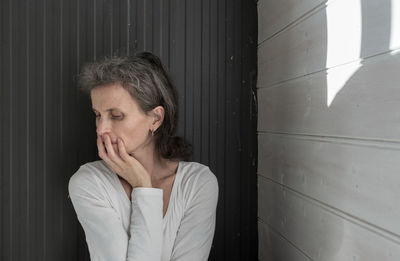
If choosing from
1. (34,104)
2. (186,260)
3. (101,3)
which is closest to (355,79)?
(186,260)

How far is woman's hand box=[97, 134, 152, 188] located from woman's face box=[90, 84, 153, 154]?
2 centimetres

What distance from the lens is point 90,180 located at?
1.18 m

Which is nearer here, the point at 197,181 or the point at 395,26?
the point at 395,26

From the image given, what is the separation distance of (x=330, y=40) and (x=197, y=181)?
60 cm

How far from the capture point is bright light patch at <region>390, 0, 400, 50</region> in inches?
26.2

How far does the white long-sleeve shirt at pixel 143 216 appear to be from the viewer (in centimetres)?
111

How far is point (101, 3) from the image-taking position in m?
1.44

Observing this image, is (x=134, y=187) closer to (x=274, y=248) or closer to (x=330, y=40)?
(x=274, y=248)

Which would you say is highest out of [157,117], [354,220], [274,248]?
[157,117]

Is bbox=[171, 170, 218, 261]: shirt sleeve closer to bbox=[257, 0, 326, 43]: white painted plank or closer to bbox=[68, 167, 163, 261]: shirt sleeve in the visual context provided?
bbox=[68, 167, 163, 261]: shirt sleeve

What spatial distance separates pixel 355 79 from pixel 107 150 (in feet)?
2.34

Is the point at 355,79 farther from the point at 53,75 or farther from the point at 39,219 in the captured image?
the point at 39,219

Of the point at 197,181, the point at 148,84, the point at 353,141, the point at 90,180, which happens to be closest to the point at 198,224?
the point at 197,181

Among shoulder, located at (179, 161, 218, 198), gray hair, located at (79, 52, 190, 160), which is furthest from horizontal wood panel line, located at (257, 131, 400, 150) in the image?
gray hair, located at (79, 52, 190, 160)
